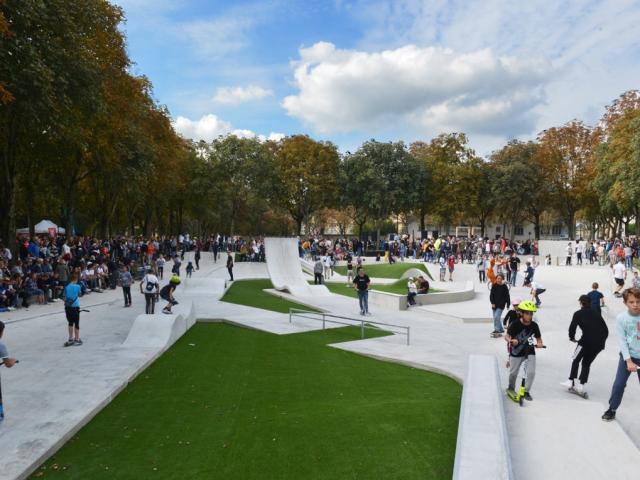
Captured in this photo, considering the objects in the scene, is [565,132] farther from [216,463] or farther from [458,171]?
[216,463]

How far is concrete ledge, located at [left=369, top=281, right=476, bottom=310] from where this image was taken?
17328mm

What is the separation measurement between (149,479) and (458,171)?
46.3 metres

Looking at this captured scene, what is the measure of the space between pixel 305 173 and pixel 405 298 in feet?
94.5

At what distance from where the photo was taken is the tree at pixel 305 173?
147 feet

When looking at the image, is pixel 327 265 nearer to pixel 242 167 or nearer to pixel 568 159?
pixel 242 167

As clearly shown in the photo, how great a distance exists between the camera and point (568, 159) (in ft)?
148

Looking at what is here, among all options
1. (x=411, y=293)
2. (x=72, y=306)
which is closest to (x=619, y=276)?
(x=411, y=293)

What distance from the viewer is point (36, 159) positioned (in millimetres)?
22672

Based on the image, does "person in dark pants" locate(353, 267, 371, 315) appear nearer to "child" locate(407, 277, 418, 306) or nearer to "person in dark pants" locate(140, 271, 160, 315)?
→ "child" locate(407, 277, 418, 306)

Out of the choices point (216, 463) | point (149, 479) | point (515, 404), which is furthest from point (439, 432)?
point (149, 479)

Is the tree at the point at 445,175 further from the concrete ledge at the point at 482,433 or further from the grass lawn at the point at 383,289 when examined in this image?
the concrete ledge at the point at 482,433

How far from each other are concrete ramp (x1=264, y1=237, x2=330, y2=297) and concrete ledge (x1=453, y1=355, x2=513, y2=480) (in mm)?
14170

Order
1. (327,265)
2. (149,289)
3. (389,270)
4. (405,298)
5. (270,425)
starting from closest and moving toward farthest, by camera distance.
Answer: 1. (270,425)
2. (149,289)
3. (405,298)
4. (327,265)
5. (389,270)

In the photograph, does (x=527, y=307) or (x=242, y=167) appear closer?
(x=527, y=307)
